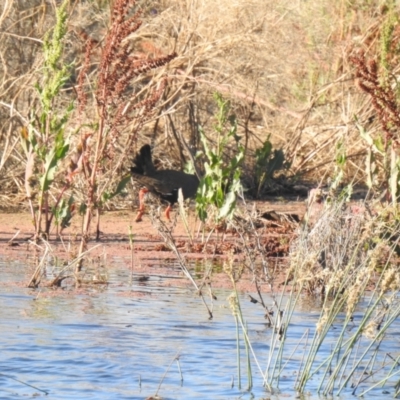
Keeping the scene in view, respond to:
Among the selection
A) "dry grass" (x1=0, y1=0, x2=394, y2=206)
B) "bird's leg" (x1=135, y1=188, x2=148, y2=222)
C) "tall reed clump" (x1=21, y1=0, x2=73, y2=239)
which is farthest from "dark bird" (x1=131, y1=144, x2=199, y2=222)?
"tall reed clump" (x1=21, y1=0, x2=73, y2=239)

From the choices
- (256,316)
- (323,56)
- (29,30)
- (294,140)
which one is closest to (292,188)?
(294,140)

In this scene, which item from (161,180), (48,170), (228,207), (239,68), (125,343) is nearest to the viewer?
(125,343)

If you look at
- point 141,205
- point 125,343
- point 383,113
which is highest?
point 383,113

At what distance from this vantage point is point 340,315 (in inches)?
355

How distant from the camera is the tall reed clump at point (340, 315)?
592cm

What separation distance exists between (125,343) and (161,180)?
691 cm

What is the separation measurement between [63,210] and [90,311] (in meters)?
3.18

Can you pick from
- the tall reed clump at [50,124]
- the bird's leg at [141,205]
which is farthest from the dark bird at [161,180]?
the tall reed clump at [50,124]

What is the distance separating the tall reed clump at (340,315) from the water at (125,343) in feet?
0.52

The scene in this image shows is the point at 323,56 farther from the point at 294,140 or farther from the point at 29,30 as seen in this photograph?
the point at 29,30

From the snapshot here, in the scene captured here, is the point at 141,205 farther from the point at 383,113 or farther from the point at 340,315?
the point at 340,315

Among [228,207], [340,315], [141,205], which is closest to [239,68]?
[141,205]

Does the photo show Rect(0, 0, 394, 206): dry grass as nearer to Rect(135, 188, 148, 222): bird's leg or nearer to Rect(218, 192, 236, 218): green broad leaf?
Rect(135, 188, 148, 222): bird's leg

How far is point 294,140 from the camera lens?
1695 cm
